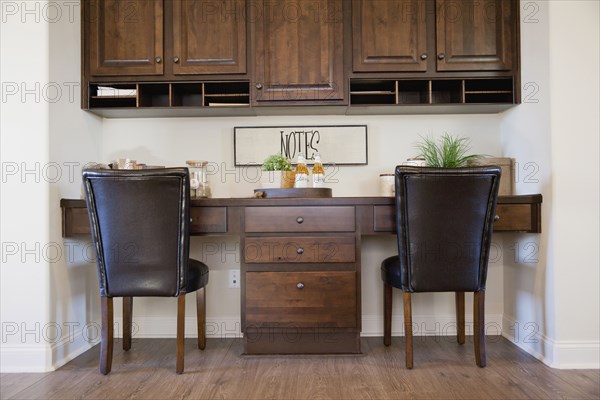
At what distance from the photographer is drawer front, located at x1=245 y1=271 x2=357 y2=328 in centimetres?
211

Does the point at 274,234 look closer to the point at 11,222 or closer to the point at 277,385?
the point at 277,385

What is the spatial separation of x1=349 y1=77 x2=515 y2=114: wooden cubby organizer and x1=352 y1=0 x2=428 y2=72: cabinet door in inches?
3.8

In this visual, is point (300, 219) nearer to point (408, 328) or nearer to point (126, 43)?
point (408, 328)

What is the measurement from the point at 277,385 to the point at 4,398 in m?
1.14

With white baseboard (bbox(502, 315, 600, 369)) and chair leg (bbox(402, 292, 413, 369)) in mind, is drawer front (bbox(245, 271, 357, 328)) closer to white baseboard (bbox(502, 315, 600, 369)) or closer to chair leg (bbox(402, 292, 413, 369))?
chair leg (bbox(402, 292, 413, 369))

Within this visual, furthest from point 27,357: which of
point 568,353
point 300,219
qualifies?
point 568,353

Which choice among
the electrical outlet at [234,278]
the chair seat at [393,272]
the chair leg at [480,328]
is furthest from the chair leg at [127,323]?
the chair leg at [480,328]

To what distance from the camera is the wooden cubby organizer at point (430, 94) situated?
246cm

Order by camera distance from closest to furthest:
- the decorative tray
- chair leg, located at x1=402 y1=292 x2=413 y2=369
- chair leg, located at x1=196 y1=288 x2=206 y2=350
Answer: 1. chair leg, located at x1=402 y1=292 x2=413 y2=369
2. the decorative tray
3. chair leg, located at x1=196 y1=288 x2=206 y2=350

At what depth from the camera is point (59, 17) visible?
7.27ft

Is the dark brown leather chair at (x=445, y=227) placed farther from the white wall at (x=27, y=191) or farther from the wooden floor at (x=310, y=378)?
the white wall at (x=27, y=191)

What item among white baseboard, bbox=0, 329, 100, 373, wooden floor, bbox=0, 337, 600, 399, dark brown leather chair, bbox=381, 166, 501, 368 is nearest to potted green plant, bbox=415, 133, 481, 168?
dark brown leather chair, bbox=381, 166, 501, 368

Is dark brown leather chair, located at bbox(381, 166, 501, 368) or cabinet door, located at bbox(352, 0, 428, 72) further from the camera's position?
cabinet door, located at bbox(352, 0, 428, 72)

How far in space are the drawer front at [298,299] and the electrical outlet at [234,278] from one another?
23.5 inches
